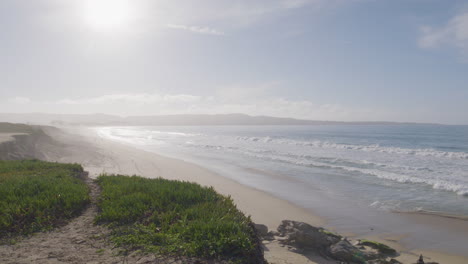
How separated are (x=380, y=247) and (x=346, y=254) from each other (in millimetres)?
1570

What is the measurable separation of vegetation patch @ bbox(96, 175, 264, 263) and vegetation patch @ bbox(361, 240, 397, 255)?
4110 millimetres

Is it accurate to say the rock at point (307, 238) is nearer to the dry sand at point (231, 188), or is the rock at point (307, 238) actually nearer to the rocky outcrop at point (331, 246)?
the rocky outcrop at point (331, 246)

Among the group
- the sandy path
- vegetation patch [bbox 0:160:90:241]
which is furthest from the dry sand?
vegetation patch [bbox 0:160:90:241]

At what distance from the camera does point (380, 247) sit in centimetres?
746

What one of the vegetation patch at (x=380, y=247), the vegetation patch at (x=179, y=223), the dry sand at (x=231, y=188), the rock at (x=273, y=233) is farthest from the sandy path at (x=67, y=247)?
the vegetation patch at (x=380, y=247)

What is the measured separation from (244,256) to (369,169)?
19.4 metres

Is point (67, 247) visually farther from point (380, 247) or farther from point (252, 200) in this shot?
point (252, 200)

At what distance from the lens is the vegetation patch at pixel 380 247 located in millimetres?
7332

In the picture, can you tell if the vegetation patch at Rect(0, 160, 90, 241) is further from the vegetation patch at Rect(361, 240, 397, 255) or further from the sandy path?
the vegetation patch at Rect(361, 240, 397, 255)

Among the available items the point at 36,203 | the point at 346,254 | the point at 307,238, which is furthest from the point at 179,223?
the point at 346,254

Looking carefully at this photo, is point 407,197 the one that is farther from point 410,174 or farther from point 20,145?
point 20,145

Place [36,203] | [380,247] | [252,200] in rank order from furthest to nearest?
[252,200] < [380,247] < [36,203]

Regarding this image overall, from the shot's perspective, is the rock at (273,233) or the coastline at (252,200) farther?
the rock at (273,233)

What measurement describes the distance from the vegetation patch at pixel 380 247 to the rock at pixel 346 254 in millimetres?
978
